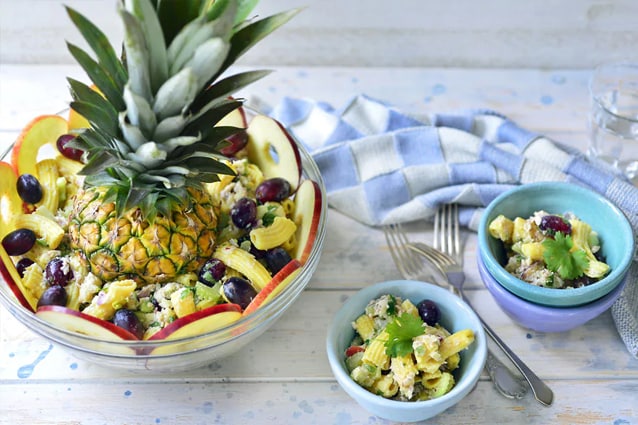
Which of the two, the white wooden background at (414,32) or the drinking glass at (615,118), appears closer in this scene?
the drinking glass at (615,118)

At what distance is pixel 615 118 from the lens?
5.02 ft

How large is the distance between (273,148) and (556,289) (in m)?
0.56

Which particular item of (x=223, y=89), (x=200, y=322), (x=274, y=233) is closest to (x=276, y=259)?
(x=274, y=233)

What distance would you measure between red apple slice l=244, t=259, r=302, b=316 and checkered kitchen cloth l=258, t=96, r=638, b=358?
1.14 ft

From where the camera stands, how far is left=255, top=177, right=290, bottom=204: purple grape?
4.36 feet

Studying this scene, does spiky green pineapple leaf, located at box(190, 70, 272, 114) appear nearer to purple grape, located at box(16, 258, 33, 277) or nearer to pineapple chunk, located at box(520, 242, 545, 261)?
purple grape, located at box(16, 258, 33, 277)

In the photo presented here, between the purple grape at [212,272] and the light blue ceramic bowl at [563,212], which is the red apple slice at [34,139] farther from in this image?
the light blue ceramic bowl at [563,212]

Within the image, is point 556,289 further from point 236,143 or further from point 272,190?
point 236,143

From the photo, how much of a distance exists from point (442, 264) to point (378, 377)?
12.3 inches

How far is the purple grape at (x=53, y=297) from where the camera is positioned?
116 cm

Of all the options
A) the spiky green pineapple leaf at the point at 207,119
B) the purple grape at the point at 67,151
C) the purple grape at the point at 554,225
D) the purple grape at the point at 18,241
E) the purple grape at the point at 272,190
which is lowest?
the purple grape at the point at 554,225

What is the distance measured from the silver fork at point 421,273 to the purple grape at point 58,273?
56 centimetres

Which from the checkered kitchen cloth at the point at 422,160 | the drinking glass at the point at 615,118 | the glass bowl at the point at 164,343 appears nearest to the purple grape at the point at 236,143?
the checkered kitchen cloth at the point at 422,160

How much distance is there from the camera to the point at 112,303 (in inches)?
45.5
